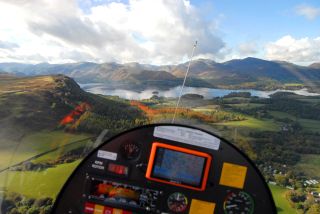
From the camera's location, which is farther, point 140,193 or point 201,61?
point 201,61

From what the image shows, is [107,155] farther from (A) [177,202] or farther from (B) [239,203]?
(B) [239,203]

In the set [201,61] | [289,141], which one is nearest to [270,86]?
[289,141]

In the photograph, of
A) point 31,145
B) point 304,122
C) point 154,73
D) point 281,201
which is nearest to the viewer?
point 31,145

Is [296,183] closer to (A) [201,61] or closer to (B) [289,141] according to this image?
(B) [289,141]

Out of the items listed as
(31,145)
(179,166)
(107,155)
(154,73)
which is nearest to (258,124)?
(154,73)

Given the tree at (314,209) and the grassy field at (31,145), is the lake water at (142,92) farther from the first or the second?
the tree at (314,209)

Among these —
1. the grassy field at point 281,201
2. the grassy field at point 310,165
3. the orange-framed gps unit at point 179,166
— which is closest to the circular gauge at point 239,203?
the orange-framed gps unit at point 179,166
